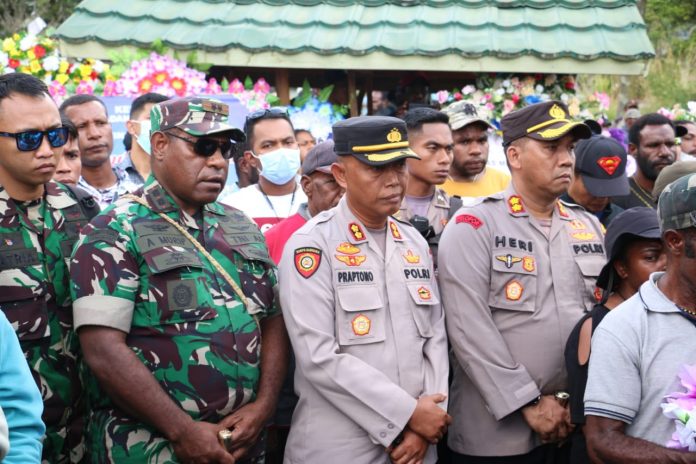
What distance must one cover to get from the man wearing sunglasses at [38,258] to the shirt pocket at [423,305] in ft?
4.75

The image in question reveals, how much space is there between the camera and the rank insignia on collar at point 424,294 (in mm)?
3652

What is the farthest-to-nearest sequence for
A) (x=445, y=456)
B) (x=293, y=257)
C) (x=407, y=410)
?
(x=445, y=456) → (x=293, y=257) → (x=407, y=410)

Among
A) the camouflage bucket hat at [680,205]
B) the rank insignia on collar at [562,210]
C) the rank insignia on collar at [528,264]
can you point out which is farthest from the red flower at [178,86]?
the camouflage bucket hat at [680,205]

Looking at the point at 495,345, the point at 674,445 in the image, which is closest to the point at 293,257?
the point at 495,345

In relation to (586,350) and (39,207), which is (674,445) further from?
(39,207)

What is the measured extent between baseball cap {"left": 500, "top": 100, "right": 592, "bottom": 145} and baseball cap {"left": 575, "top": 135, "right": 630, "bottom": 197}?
959mm

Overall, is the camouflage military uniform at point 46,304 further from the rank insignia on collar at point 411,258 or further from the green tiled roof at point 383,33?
the green tiled roof at point 383,33

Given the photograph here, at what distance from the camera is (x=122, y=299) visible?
316 cm

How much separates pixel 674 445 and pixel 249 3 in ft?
23.5

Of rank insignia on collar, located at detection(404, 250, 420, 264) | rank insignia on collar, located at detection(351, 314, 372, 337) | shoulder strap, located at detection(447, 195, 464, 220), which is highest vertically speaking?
shoulder strap, located at detection(447, 195, 464, 220)

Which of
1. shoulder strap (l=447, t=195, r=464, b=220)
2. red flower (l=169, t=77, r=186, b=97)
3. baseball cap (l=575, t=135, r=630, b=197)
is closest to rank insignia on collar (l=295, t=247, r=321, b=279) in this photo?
shoulder strap (l=447, t=195, r=464, b=220)

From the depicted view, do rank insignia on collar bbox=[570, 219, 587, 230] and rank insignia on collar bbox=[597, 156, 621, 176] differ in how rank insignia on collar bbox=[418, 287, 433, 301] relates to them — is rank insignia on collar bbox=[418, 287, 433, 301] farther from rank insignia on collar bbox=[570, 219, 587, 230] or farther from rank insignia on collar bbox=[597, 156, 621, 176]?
rank insignia on collar bbox=[597, 156, 621, 176]

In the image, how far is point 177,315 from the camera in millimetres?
3232

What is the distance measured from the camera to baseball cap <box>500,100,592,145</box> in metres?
3.96
